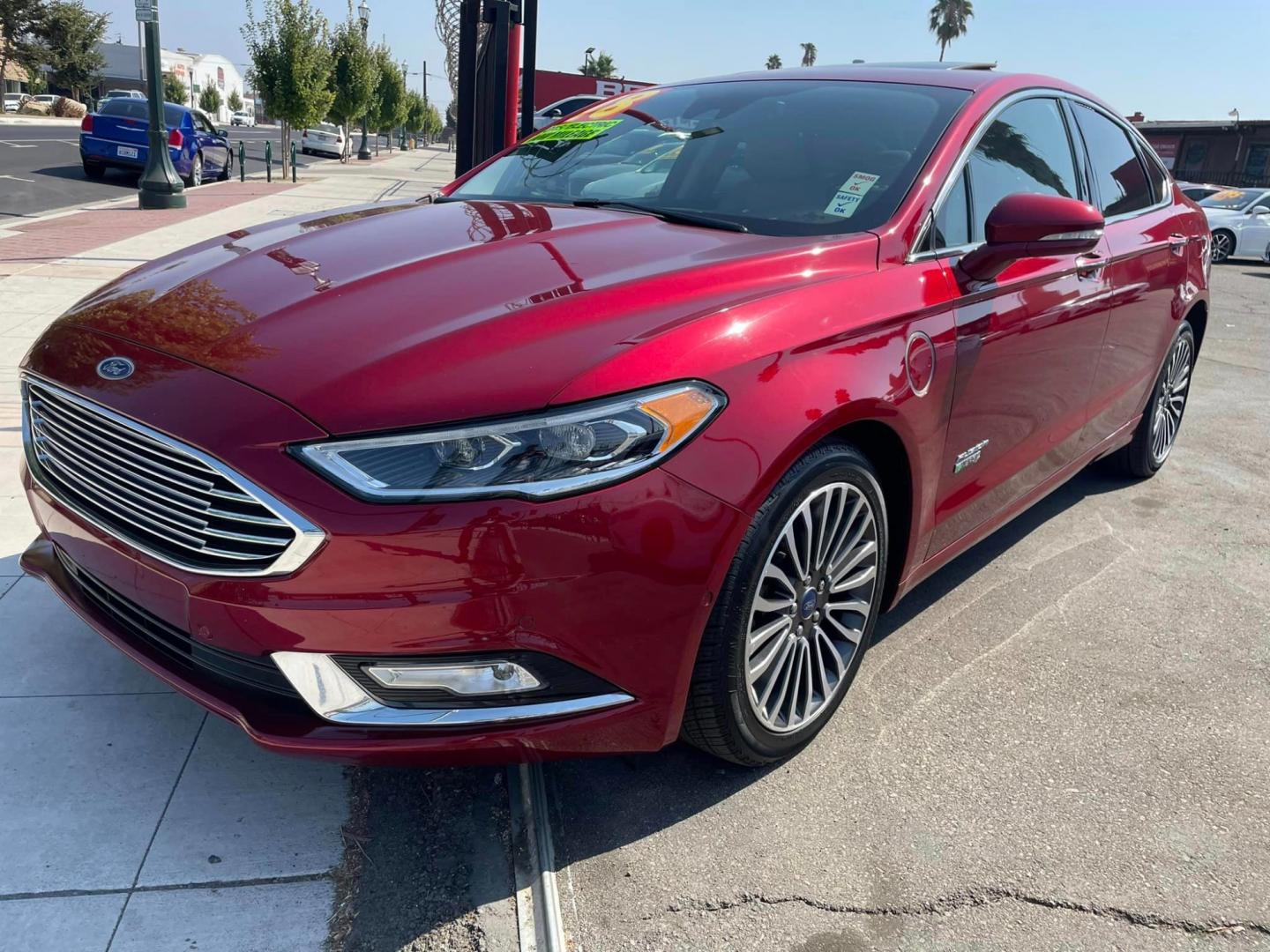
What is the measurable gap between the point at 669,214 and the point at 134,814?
2.05m

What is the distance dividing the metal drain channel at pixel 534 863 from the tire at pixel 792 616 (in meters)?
0.39

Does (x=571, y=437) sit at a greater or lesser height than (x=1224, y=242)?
greater

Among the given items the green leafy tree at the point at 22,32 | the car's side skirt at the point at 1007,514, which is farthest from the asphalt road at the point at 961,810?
the green leafy tree at the point at 22,32

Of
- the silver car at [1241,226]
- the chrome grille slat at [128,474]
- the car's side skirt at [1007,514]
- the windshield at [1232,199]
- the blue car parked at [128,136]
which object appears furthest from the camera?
the windshield at [1232,199]

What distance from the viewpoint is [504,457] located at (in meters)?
1.84

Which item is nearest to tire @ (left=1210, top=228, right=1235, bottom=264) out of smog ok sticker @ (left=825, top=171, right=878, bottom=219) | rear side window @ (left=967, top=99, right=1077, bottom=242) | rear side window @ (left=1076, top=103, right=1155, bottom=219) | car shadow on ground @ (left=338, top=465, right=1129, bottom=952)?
rear side window @ (left=1076, top=103, right=1155, bottom=219)

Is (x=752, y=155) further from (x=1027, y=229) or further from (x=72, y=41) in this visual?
(x=72, y=41)

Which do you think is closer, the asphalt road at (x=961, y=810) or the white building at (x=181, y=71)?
the asphalt road at (x=961, y=810)

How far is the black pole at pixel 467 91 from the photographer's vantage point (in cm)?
802

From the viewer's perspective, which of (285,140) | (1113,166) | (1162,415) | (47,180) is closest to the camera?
(1113,166)

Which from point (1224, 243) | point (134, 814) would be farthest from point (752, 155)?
point (1224, 243)

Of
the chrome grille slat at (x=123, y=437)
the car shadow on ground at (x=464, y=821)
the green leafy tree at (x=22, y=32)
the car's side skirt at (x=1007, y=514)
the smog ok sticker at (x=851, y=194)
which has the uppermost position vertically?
the green leafy tree at (x=22, y=32)

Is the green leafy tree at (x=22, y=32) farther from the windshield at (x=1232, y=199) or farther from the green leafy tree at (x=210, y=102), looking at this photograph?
the windshield at (x=1232, y=199)

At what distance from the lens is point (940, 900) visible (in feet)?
7.09
